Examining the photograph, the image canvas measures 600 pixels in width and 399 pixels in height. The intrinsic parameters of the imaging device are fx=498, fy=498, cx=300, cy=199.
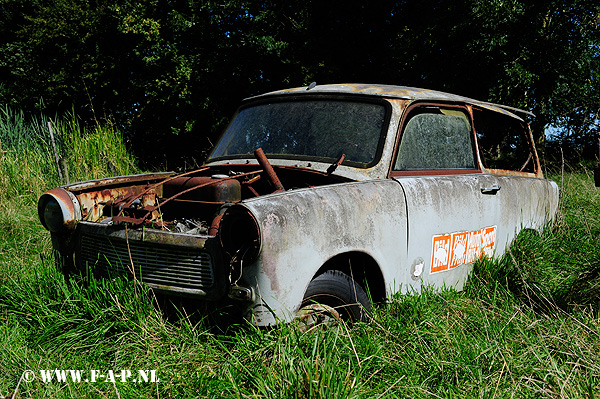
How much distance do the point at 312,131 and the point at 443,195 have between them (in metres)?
0.95

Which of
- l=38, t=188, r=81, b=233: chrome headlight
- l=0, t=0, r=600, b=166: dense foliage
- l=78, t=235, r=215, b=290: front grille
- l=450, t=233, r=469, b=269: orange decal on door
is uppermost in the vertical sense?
l=0, t=0, r=600, b=166: dense foliage

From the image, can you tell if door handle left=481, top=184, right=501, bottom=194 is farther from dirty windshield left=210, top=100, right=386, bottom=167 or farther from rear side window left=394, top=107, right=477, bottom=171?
dirty windshield left=210, top=100, right=386, bottom=167

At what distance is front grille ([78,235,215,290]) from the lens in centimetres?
239

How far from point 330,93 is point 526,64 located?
8831mm

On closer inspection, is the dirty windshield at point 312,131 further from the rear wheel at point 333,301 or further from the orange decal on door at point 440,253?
the rear wheel at point 333,301

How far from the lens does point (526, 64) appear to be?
35.0 feet

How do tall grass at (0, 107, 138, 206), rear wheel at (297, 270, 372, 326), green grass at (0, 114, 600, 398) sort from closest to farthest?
green grass at (0, 114, 600, 398), rear wheel at (297, 270, 372, 326), tall grass at (0, 107, 138, 206)

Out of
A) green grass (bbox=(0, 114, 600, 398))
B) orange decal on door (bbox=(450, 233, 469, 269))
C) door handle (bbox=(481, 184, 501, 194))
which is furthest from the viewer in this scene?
door handle (bbox=(481, 184, 501, 194))

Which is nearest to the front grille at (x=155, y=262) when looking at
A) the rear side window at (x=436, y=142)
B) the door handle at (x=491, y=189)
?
the rear side window at (x=436, y=142)

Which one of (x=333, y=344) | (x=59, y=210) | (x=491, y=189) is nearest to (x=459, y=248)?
(x=491, y=189)

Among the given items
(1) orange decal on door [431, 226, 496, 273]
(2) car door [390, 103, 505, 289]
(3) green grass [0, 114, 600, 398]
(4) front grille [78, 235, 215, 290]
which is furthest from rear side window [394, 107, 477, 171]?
(4) front grille [78, 235, 215, 290]

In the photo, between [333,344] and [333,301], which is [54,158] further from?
[333,344]

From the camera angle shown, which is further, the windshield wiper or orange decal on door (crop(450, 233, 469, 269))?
orange decal on door (crop(450, 233, 469, 269))

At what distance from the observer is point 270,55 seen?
15.5m
